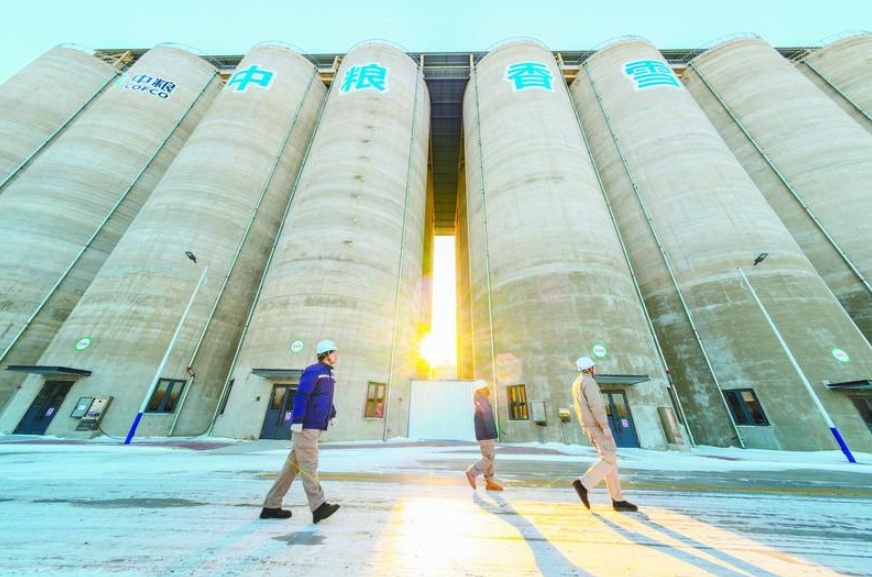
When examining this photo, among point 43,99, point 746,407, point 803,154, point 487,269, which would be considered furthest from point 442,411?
point 43,99

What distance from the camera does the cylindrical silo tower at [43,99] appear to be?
21.2m

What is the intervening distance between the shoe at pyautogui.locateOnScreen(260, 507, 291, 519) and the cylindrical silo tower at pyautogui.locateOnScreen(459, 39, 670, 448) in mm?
12232

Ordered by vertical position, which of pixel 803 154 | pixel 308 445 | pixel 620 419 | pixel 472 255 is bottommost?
pixel 308 445

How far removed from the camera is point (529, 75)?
25578mm

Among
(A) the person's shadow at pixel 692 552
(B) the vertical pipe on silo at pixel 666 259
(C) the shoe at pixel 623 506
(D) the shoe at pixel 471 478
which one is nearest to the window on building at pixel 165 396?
(D) the shoe at pixel 471 478

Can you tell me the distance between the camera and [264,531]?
9.30ft

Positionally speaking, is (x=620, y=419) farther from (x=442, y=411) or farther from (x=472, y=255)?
(x=472, y=255)

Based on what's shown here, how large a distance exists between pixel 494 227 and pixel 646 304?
30.3 ft

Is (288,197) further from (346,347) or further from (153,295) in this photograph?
(346,347)

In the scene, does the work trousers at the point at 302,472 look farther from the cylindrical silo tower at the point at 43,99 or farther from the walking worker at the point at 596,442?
the cylindrical silo tower at the point at 43,99

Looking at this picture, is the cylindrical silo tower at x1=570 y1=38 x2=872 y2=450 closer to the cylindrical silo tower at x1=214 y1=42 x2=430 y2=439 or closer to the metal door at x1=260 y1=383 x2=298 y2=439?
the cylindrical silo tower at x1=214 y1=42 x2=430 y2=439

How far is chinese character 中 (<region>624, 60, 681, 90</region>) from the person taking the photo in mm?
24031

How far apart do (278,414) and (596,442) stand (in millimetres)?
13436

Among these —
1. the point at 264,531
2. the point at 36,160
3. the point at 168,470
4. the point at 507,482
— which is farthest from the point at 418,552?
the point at 36,160
